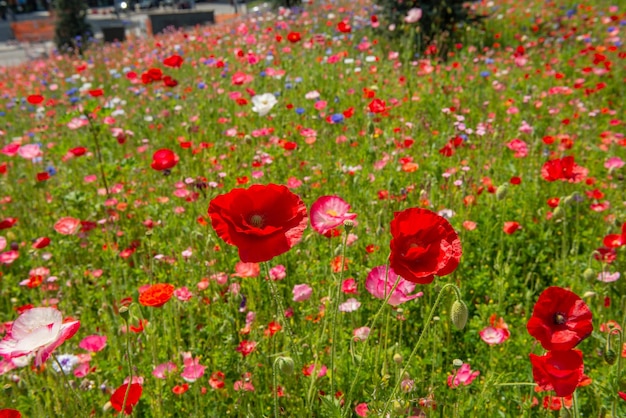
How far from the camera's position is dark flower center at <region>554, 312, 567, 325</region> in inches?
37.8

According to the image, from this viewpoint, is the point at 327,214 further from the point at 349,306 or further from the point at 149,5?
the point at 149,5

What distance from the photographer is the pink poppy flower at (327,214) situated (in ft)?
3.67

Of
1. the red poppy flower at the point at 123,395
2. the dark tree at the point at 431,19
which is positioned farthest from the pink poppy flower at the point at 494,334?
the dark tree at the point at 431,19

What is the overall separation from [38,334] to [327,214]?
68 cm

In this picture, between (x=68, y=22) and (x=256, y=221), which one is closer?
(x=256, y=221)

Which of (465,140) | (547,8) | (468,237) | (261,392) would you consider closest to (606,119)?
(465,140)

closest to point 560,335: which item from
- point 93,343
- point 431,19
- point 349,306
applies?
point 349,306

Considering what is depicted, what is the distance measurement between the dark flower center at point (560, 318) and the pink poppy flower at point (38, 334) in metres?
0.98

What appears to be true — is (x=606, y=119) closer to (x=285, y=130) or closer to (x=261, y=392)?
(x=285, y=130)

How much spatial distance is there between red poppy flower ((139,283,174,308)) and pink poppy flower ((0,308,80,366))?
0.88 feet

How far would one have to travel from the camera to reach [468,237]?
2178 mm

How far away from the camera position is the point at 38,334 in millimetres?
951

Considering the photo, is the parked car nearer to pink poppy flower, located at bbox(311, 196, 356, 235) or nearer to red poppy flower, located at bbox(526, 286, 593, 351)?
pink poppy flower, located at bbox(311, 196, 356, 235)

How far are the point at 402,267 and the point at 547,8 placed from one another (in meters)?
8.30
